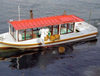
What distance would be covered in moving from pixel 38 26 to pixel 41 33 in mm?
1505

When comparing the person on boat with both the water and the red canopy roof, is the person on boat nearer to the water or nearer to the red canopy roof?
the red canopy roof

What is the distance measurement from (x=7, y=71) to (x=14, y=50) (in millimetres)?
6474

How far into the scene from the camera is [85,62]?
33469mm

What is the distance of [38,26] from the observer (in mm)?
36406

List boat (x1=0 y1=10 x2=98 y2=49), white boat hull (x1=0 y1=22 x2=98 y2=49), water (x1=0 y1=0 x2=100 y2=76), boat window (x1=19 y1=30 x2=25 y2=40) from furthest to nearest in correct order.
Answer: boat window (x1=19 y1=30 x2=25 y2=40)
boat (x1=0 y1=10 x2=98 y2=49)
white boat hull (x1=0 y1=22 x2=98 y2=49)
water (x1=0 y1=0 x2=100 y2=76)

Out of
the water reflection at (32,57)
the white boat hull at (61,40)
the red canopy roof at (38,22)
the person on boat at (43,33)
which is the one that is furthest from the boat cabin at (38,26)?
the water reflection at (32,57)

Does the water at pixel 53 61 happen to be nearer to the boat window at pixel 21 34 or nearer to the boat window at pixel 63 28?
the boat window at pixel 21 34

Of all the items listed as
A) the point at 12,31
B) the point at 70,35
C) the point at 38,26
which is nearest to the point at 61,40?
Result: the point at 70,35

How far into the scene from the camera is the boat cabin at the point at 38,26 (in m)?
35.8

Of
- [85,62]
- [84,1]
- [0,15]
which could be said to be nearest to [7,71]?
[85,62]

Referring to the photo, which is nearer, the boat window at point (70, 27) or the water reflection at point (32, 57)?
the water reflection at point (32, 57)

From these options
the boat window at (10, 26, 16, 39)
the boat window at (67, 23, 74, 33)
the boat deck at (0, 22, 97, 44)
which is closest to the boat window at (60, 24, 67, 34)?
the boat window at (67, 23, 74, 33)

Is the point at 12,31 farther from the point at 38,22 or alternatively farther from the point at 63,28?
the point at 63,28

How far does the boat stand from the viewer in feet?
116
